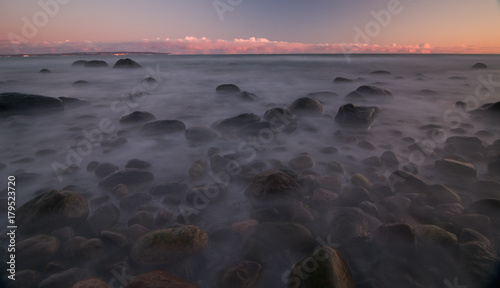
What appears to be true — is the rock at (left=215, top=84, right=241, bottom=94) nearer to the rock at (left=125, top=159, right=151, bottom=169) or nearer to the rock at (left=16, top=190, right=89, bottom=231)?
the rock at (left=125, top=159, right=151, bottom=169)

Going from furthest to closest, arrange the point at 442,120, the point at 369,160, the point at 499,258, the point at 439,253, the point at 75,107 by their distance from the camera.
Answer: the point at 75,107 → the point at 442,120 → the point at 369,160 → the point at 439,253 → the point at 499,258

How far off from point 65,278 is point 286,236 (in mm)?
1647

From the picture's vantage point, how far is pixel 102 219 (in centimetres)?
221

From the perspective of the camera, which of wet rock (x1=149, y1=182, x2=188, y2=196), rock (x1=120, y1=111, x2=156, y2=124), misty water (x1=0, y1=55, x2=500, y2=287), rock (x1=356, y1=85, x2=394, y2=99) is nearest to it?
misty water (x1=0, y1=55, x2=500, y2=287)

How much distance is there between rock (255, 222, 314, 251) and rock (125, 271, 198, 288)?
677mm

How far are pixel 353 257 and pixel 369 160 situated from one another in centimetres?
175

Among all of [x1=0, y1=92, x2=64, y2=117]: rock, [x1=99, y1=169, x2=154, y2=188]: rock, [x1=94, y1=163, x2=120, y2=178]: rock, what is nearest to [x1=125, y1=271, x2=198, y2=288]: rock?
[x1=99, y1=169, x2=154, y2=188]: rock

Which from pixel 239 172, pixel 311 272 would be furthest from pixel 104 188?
pixel 311 272

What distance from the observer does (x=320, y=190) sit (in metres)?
2.55

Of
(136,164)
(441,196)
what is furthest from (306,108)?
(136,164)

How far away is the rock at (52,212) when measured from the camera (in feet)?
6.89

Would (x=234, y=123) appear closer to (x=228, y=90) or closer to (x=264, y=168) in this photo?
(x=264, y=168)

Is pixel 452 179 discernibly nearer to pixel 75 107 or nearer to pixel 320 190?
pixel 320 190

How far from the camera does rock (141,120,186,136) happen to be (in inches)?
179
